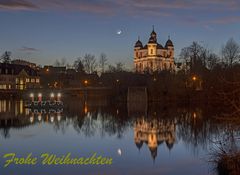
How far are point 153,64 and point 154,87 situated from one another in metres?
102

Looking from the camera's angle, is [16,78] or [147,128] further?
[16,78]

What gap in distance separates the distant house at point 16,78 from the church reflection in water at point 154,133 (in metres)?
74.4

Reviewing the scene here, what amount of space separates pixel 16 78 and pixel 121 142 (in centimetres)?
8987

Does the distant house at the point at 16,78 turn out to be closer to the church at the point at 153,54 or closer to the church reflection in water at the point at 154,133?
the church at the point at 153,54

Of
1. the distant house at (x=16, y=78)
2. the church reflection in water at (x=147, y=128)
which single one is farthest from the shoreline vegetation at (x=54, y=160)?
the distant house at (x=16, y=78)

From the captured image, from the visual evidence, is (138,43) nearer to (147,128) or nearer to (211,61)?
(211,61)

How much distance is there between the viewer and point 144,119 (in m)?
45.2

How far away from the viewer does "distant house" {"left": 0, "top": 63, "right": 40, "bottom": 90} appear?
11188cm

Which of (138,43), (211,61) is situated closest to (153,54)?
(138,43)

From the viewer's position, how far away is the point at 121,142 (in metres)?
29.4

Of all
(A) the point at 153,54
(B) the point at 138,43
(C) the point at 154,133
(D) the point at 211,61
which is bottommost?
(C) the point at 154,133

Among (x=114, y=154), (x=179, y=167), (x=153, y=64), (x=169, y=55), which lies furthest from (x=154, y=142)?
(x=169, y=55)

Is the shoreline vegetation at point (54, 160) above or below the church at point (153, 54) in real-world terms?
below

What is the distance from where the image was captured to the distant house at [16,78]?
112 metres
